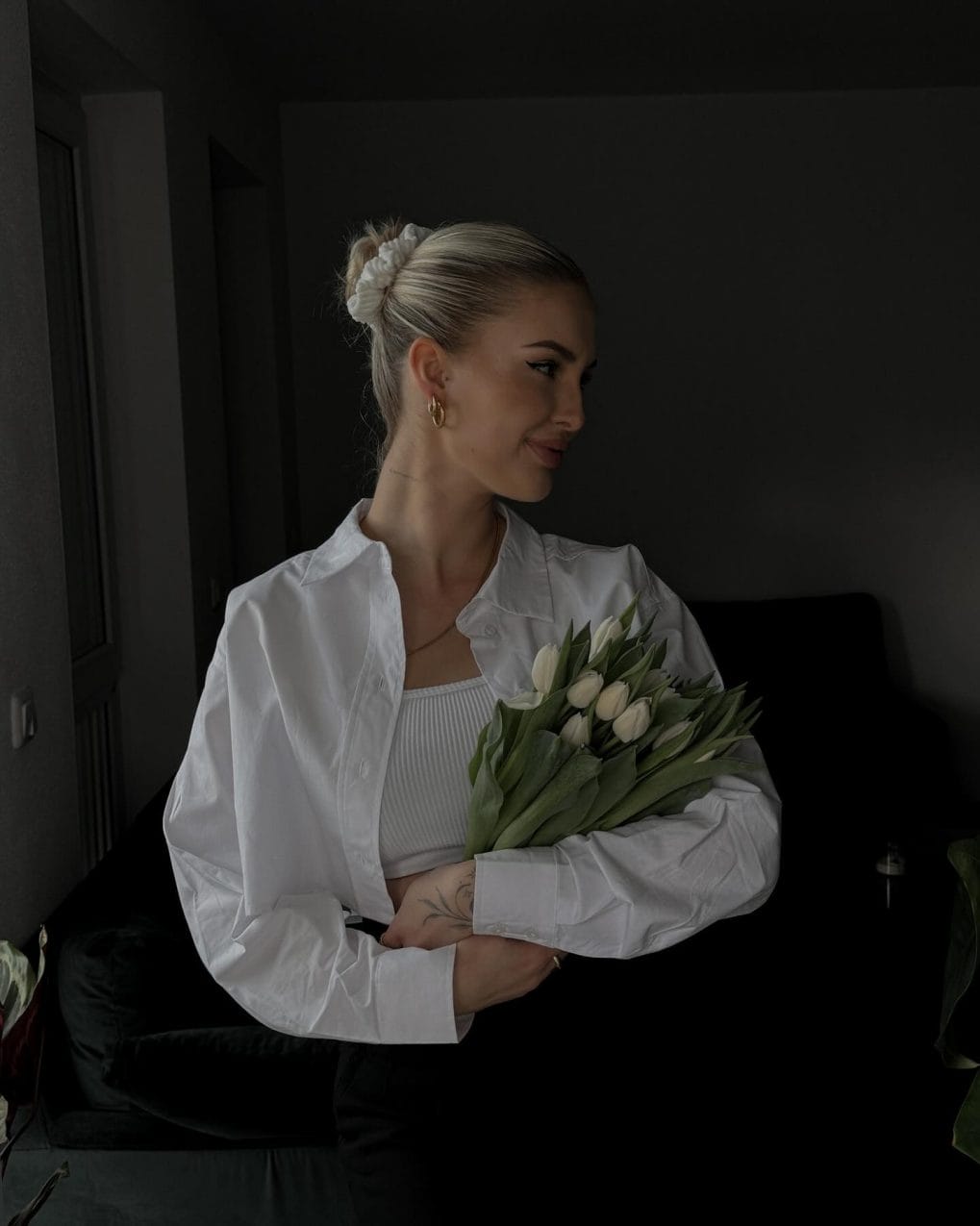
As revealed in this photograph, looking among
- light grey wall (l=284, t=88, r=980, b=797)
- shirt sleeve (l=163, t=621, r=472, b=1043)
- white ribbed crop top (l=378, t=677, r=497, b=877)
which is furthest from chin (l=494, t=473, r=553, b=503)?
light grey wall (l=284, t=88, r=980, b=797)

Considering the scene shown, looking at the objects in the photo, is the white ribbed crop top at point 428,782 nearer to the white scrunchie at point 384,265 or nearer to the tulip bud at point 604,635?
the tulip bud at point 604,635

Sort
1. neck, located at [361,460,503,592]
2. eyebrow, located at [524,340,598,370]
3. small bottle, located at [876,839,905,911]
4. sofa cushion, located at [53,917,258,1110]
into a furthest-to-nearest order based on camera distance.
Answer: small bottle, located at [876,839,905,911], sofa cushion, located at [53,917,258,1110], neck, located at [361,460,503,592], eyebrow, located at [524,340,598,370]

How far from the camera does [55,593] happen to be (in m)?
2.26

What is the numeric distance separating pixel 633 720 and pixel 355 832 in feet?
1.02

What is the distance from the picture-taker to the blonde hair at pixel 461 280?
1299mm

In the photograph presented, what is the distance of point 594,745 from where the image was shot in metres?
1.23

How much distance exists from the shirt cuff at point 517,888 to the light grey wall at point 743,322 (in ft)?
12.8

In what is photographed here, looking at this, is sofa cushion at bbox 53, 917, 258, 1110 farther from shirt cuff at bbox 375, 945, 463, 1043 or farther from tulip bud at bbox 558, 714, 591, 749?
tulip bud at bbox 558, 714, 591, 749

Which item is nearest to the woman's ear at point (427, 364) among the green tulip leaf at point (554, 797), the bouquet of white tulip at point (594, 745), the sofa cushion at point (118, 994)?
the bouquet of white tulip at point (594, 745)

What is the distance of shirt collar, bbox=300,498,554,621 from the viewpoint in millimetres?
1374

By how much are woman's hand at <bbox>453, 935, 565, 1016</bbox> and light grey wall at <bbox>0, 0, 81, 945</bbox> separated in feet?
3.49

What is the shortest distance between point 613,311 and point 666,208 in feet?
1.43

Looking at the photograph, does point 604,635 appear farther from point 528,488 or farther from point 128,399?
point 128,399

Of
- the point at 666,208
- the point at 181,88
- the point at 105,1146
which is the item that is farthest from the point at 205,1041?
the point at 666,208
